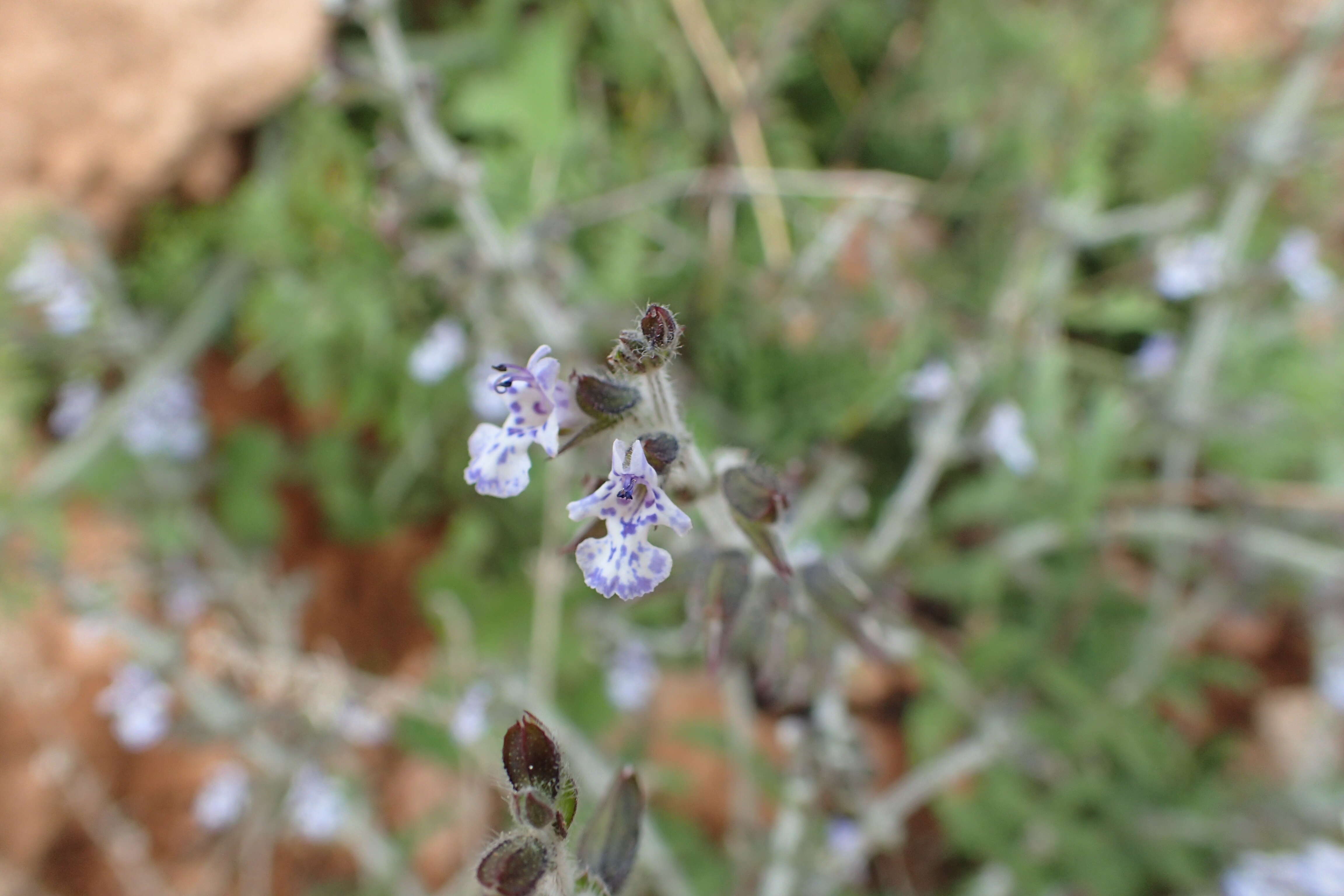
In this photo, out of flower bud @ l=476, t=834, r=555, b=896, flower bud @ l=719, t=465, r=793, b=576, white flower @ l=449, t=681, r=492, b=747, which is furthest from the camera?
white flower @ l=449, t=681, r=492, b=747

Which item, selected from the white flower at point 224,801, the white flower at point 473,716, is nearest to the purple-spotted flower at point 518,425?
the white flower at point 473,716

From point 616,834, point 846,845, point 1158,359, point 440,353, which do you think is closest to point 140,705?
point 440,353

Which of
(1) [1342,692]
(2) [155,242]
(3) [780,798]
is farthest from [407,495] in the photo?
(1) [1342,692]

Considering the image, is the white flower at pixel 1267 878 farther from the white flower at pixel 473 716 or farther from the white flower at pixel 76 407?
the white flower at pixel 76 407

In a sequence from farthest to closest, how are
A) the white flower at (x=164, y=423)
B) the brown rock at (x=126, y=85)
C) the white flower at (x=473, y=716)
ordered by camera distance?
the brown rock at (x=126, y=85) < the white flower at (x=164, y=423) < the white flower at (x=473, y=716)

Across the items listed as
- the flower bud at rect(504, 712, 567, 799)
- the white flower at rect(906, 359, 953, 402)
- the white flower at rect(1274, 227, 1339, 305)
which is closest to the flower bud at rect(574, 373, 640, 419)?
the flower bud at rect(504, 712, 567, 799)

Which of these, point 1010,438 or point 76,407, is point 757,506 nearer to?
point 1010,438

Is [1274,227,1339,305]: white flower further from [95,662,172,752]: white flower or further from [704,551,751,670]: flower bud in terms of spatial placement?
[95,662,172,752]: white flower
